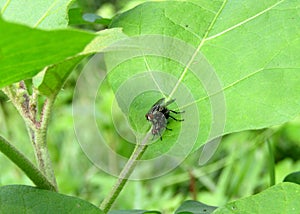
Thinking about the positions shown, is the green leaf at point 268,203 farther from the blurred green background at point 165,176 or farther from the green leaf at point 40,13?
the blurred green background at point 165,176

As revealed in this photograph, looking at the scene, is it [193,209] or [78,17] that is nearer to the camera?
[193,209]

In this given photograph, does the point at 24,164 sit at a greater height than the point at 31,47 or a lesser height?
lesser

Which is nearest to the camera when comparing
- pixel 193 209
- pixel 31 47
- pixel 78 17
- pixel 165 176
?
pixel 31 47

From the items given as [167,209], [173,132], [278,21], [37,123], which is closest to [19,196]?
[37,123]

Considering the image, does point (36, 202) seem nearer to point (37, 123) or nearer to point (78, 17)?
point (37, 123)

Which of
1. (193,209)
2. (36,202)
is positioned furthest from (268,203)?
→ (36,202)

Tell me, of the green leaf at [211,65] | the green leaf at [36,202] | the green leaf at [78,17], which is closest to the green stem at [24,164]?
the green leaf at [36,202]

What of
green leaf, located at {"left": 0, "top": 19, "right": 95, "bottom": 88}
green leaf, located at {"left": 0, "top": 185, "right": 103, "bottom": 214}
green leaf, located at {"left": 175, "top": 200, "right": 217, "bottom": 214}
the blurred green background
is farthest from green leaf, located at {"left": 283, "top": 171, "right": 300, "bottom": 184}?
the blurred green background

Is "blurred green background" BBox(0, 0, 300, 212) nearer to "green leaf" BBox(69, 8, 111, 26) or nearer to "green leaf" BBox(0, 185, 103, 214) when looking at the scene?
"green leaf" BBox(69, 8, 111, 26)
